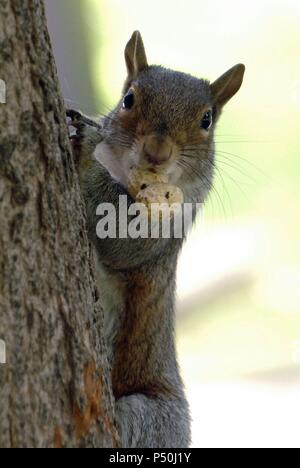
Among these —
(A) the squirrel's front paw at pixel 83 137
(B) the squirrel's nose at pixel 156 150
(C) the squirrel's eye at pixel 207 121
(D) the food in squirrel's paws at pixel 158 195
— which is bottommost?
(D) the food in squirrel's paws at pixel 158 195

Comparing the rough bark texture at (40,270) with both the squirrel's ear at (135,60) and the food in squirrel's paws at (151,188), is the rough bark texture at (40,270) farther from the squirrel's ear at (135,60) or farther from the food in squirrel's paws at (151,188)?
the squirrel's ear at (135,60)

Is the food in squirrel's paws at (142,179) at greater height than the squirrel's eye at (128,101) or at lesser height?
lesser

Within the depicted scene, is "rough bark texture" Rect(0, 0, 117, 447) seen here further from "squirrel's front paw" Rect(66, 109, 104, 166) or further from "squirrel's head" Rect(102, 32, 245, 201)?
"squirrel's front paw" Rect(66, 109, 104, 166)

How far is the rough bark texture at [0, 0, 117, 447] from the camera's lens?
172 centimetres

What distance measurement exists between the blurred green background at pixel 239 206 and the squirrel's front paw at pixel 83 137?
2.24m

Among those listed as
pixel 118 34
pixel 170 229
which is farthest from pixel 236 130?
pixel 170 229

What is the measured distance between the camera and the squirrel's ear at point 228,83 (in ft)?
9.76

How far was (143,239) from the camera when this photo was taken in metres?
2.87

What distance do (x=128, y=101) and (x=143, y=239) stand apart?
1.41ft

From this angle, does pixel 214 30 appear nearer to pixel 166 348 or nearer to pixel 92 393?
pixel 166 348

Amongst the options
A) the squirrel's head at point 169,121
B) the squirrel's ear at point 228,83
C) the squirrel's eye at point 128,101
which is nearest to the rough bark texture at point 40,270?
the squirrel's head at point 169,121

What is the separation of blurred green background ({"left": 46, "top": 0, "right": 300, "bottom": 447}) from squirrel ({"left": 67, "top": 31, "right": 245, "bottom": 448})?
2.20 metres

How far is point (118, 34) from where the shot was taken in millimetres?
5438

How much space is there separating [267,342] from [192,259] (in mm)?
708
